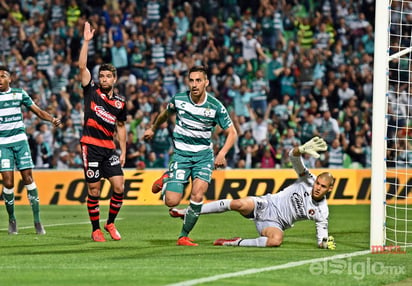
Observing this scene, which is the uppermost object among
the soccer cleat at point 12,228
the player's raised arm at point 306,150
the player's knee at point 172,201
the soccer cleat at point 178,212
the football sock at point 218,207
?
the player's raised arm at point 306,150

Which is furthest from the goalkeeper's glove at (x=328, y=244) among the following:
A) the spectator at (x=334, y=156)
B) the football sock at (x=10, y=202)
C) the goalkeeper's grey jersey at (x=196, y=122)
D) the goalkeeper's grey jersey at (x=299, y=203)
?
the spectator at (x=334, y=156)

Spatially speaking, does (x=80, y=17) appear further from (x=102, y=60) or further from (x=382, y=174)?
(x=382, y=174)

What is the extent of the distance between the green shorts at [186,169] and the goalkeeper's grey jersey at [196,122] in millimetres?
67

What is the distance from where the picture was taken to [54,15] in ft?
97.0

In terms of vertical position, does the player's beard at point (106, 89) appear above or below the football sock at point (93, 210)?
above

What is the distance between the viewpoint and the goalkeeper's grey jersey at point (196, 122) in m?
12.0

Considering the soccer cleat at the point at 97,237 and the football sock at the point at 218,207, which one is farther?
the soccer cleat at the point at 97,237

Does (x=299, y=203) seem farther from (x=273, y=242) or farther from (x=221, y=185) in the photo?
(x=221, y=185)

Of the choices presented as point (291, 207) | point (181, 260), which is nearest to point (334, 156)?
point (291, 207)

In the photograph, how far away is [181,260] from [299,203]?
261 centimetres

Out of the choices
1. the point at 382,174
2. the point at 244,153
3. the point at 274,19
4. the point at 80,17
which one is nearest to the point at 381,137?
the point at 382,174

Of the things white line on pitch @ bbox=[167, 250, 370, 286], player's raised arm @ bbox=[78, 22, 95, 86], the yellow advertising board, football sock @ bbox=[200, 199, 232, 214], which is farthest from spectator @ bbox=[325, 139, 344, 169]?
white line on pitch @ bbox=[167, 250, 370, 286]

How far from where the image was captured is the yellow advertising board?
21703mm

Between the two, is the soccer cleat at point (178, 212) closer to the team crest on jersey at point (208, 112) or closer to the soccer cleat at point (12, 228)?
the team crest on jersey at point (208, 112)
